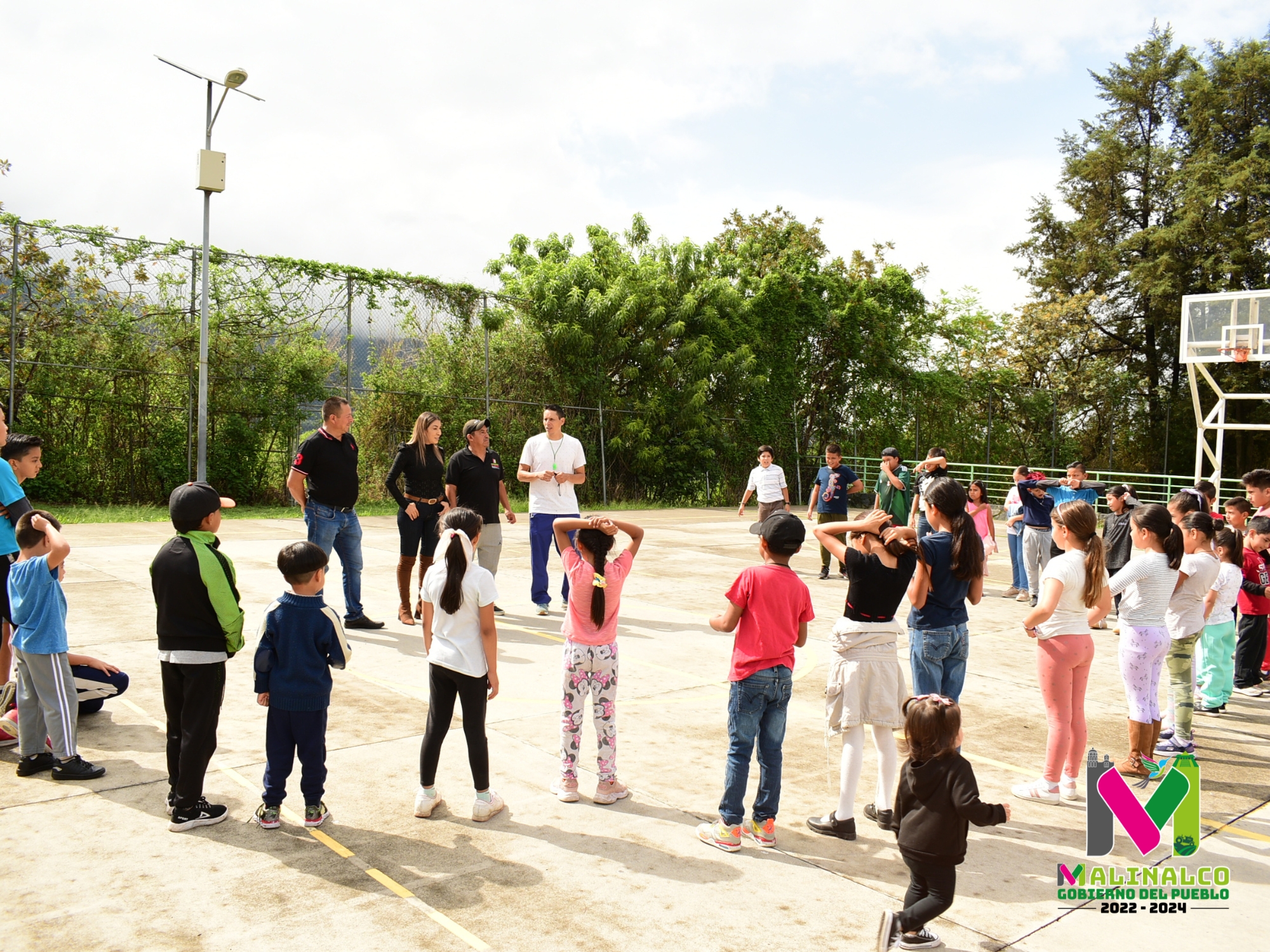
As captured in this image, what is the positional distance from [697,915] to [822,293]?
86.6 feet

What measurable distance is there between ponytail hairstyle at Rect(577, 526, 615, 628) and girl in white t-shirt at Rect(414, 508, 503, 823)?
1.49 feet

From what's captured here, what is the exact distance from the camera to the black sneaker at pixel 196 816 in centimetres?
396

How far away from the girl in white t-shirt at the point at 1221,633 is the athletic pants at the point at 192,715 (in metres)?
5.56

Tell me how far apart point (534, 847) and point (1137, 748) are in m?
3.37

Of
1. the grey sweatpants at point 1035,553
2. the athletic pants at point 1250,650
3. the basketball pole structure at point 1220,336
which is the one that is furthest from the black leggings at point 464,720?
the basketball pole structure at point 1220,336

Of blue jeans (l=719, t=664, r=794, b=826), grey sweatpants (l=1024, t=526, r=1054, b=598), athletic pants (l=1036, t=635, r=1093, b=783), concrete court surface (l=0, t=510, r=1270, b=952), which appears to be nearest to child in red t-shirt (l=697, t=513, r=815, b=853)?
blue jeans (l=719, t=664, r=794, b=826)

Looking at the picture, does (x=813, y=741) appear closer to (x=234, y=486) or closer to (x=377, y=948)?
(x=377, y=948)

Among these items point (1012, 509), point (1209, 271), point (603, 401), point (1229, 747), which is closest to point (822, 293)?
point (603, 401)

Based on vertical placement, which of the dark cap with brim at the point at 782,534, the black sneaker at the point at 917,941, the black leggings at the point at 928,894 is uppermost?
the dark cap with brim at the point at 782,534

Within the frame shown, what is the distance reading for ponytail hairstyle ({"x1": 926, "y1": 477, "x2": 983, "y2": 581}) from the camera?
448 cm

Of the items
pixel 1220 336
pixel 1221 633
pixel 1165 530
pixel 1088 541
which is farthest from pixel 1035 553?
pixel 1220 336

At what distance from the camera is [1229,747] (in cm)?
581

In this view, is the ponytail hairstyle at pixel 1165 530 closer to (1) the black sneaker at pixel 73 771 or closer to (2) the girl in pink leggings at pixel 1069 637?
(2) the girl in pink leggings at pixel 1069 637

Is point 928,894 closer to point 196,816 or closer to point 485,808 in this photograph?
point 485,808
